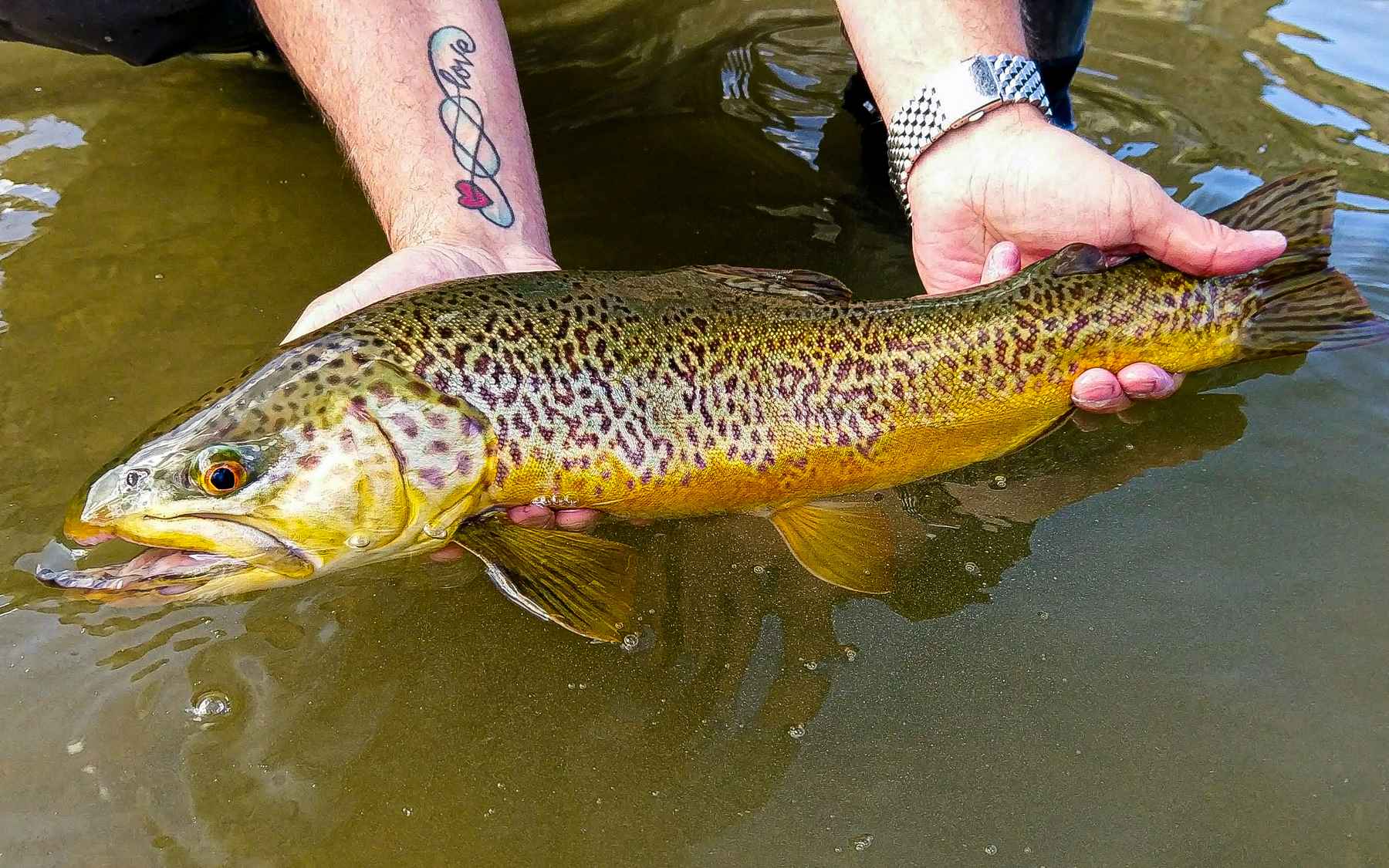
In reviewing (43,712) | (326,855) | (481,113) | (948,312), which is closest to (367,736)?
(326,855)

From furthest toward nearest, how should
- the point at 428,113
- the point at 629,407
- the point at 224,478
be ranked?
the point at 428,113 < the point at 629,407 < the point at 224,478

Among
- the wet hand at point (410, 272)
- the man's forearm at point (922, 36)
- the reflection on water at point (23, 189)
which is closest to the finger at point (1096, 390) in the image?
the man's forearm at point (922, 36)

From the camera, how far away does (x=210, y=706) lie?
264 centimetres

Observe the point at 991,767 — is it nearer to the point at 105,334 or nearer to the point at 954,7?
the point at 954,7

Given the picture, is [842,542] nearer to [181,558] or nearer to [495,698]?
[495,698]

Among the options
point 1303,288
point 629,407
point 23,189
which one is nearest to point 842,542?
point 629,407

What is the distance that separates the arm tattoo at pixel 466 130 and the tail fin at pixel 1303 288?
2.54m

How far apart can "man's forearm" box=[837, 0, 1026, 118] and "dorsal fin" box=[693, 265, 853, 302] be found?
1063mm

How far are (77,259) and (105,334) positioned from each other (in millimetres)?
588

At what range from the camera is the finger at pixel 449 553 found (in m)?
2.84

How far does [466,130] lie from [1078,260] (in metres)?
2.23

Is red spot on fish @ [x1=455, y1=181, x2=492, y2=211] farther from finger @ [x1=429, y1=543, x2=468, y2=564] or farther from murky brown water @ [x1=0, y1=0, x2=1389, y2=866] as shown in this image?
finger @ [x1=429, y1=543, x2=468, y2=564]

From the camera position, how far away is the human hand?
→ 3021 millimetres

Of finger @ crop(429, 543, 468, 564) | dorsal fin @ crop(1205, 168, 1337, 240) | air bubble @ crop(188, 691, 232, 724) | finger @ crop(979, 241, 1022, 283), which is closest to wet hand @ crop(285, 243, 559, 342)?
finger @ crop(429, 543, 468, 564)
